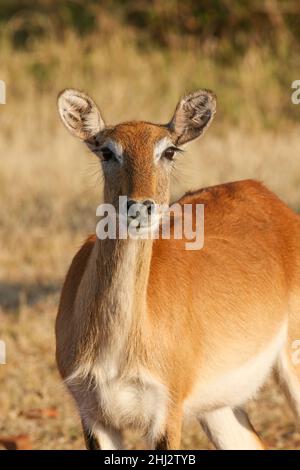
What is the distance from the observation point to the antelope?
5.15m

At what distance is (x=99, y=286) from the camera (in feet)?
17.2

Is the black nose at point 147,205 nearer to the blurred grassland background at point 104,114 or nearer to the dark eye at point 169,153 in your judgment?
the dark eye at point 169,153

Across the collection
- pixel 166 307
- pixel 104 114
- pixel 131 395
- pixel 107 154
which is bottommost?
pixel 131 395

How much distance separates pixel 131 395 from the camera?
5.15 m

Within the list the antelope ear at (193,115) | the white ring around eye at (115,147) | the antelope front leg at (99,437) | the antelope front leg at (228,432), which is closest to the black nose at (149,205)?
the white ring around eye at (115,147)

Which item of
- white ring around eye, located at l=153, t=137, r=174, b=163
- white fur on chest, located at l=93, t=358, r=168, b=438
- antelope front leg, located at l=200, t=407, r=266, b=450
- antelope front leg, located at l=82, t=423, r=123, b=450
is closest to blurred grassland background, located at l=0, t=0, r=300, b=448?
white ring around eye, located at l=153, t=137, r=174, b=163

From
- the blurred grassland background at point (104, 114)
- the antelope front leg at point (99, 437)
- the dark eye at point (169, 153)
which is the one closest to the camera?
the dark eye at point (169, 153)

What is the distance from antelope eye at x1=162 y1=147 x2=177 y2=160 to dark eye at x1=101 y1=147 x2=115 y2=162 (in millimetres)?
251

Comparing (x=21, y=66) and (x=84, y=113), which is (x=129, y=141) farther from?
(x=21, y=66)

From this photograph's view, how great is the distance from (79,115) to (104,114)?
33.5ft

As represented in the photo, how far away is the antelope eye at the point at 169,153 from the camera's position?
521 centimetres

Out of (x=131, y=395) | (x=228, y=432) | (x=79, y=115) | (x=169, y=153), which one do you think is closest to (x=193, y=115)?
(x=169, y=153)

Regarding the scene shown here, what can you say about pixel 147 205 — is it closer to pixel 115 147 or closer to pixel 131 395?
pixel 115 147

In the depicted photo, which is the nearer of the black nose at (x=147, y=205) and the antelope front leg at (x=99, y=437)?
the black nose at (x=147, y=205)
